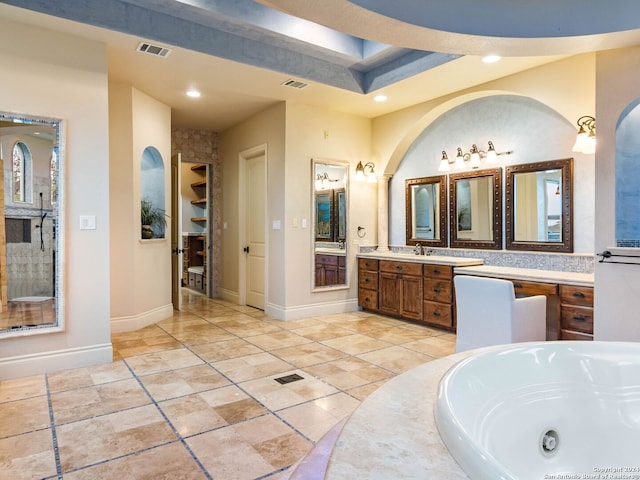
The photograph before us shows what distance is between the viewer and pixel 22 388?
2783mm

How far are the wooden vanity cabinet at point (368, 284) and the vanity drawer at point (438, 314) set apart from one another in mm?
854

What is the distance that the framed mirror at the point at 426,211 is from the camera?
4953 mm

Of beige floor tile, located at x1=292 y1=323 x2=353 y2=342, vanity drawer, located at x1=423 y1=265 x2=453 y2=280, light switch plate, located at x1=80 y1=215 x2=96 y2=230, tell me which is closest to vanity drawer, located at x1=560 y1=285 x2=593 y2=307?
vanity drawer, located at x1=423 y1=265 x2=453 y2=280

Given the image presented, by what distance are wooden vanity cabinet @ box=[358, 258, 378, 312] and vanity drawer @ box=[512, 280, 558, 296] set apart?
1.90 m

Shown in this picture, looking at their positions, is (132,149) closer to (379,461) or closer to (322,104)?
(322,104)

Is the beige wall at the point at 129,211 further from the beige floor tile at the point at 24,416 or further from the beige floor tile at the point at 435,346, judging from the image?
the beige floor tile at the point at 435,346

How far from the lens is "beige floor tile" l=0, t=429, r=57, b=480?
1.82m

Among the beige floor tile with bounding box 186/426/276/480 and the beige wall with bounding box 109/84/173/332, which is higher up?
the beige wall with bounding box 109/84/173/332

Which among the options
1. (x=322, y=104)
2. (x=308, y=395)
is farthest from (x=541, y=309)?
(x=322, y=104)

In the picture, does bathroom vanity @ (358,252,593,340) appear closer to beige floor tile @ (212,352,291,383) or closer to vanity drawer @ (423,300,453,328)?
vanity drawer @ (423,300,453,328)

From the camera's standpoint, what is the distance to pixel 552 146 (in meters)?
3.93

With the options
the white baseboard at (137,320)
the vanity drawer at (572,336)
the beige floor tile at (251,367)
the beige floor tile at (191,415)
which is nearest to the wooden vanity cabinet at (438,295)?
the vanity drawer at (572,336)

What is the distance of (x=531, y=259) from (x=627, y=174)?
4.65 feet

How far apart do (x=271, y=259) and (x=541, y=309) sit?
309cm
